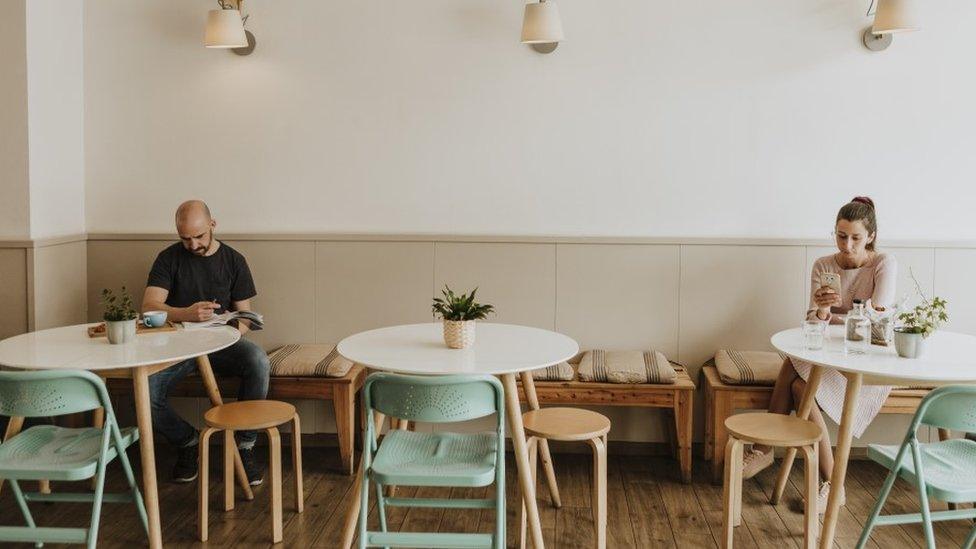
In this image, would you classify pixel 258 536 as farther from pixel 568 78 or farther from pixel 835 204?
pixel 835 204

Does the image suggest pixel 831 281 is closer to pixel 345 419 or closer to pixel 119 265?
pixel 345 419

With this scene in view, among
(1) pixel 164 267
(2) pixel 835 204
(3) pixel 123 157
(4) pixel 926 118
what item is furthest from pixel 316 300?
(4) pixel 926 118

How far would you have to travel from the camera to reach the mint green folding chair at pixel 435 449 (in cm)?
312

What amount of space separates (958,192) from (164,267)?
4243mm

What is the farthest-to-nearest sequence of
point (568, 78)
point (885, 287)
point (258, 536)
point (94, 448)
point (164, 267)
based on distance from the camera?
point (568, 78) → point (164, 267) → point (885, 287) → point (258, 536) → point (94, 448)

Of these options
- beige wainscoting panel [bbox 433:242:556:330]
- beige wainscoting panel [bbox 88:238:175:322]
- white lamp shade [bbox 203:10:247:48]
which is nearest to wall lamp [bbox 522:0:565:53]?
beige wainscoting panel [bbox 433:242:556:330]

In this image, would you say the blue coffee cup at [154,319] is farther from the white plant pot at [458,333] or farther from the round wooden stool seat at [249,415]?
the white plant pot at [458,333]

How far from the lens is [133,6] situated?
5234 millimetres

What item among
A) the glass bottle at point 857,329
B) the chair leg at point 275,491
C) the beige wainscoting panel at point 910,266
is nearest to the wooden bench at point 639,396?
the glass bottle at point 857,329

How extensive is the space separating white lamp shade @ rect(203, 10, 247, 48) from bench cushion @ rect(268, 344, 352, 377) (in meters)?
1.67

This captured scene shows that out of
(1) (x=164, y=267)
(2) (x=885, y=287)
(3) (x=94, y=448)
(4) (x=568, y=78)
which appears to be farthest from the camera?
(4) (x=568, y=78)

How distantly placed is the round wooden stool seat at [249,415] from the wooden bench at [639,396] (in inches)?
47.8

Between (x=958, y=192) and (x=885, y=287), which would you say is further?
(x=958, y=192)

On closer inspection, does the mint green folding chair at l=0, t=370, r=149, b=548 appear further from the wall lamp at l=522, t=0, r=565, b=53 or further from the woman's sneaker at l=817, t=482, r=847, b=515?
the woman's sneaker at l=817, t=482, r=847, b=515
